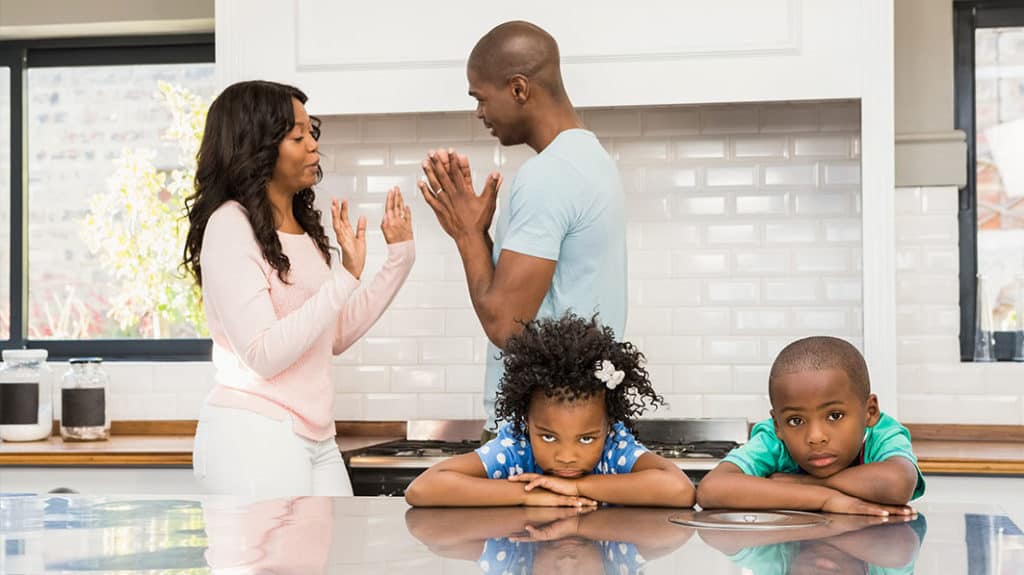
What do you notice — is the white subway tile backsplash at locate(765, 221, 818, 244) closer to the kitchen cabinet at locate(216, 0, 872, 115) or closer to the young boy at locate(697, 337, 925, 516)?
the kitchen cabinet at locate(216, 0, 872, 115)

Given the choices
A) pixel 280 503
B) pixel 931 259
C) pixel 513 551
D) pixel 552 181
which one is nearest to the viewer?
pixel 513 551

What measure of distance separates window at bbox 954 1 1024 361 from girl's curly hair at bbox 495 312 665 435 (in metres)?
2.03

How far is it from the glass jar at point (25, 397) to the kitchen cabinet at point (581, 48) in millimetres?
1020

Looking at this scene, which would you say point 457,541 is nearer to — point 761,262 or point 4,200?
point 761,262

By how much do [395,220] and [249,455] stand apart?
1.89ft

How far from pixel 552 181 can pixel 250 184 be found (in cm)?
68

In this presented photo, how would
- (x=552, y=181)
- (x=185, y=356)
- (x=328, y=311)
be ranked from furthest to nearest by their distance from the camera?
(x=185, y=356), (x=328, y=311), (x=552, y=181)

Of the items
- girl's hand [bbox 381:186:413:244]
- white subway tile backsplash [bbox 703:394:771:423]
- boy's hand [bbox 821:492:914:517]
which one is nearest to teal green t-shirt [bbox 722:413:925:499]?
boy's hand [bbox 821:492:914:517]

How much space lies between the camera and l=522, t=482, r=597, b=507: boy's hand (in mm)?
1348

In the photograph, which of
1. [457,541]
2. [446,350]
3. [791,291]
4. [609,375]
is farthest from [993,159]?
[457,541]

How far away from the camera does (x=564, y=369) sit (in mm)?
1570


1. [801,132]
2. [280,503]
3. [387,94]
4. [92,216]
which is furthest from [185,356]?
[280,503]

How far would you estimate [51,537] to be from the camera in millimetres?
1111

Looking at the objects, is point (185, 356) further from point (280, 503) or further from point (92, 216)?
point (280, 503)
